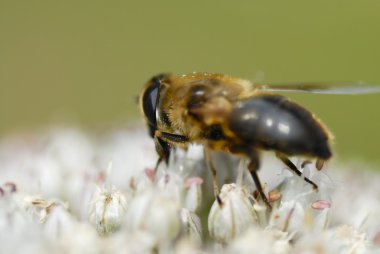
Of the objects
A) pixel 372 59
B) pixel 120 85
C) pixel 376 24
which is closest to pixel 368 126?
pixel 372 59

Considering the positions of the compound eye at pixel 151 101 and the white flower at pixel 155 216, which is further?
the compound eye at pixel 151 101

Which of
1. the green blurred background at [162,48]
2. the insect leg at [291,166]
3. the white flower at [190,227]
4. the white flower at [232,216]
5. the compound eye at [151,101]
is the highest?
the compound eye at [151,101]

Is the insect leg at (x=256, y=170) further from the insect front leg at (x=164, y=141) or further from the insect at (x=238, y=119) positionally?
the insect front leg at (x=164, y=141)

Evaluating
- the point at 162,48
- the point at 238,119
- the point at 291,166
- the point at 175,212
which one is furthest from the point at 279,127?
the point at 162,48

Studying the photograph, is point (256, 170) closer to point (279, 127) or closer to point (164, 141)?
point (279, 127)

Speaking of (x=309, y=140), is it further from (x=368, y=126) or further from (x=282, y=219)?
(x=368, y=126)

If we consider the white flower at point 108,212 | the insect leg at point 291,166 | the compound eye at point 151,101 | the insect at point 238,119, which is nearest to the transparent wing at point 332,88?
the insect at point 238,119
